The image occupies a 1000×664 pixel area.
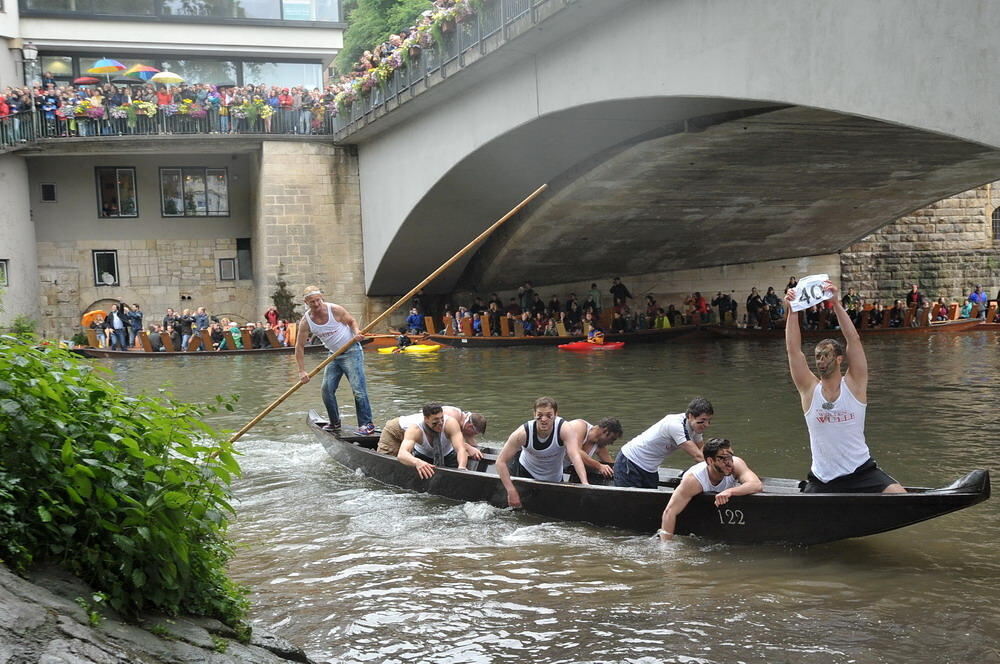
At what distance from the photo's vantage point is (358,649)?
18.7ft

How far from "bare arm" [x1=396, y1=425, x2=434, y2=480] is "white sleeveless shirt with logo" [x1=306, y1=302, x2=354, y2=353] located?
200cm

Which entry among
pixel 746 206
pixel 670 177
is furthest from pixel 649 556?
pixel 746 206

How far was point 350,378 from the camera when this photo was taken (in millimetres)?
11203

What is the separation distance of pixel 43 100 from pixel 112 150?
2012 mm

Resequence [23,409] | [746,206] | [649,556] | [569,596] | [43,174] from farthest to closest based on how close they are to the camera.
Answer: [43,174] < [746,206] < [649,556] < [569,596] < [23,409]

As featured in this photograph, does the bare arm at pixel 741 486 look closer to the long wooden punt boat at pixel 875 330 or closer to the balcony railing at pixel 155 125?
the long wooden punt boat at pixel 875 330

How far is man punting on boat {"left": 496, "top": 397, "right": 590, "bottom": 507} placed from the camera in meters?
8.19

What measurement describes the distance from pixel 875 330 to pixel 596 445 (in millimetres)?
19468

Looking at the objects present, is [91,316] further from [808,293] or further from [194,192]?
[808,293]

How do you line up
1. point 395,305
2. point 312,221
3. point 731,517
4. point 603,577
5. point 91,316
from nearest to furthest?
point 603,577, point 731,517, point 395,305, point 312,221, point 91,316

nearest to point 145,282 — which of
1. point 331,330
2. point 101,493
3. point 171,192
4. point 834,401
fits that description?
point 171,192

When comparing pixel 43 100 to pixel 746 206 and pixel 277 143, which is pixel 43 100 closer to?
pixel 277 143

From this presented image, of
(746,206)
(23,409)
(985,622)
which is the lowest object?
(985,622)

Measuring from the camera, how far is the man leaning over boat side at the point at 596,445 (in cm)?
835
